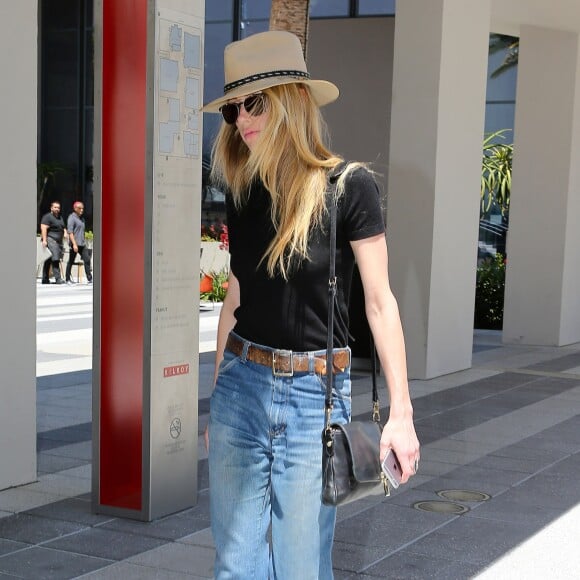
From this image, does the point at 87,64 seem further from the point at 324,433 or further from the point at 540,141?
the point at 324,433

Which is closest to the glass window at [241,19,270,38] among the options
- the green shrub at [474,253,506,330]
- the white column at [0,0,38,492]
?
the green shrub at [474,253,506,330]

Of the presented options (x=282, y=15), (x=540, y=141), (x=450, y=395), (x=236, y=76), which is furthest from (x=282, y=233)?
(x=540, y=141)

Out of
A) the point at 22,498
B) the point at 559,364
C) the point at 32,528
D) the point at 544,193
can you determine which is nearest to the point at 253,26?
the point at 544,193

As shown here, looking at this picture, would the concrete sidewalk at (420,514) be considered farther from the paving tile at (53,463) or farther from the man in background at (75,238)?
the man in background at (75,238)

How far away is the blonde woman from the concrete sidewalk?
189cm

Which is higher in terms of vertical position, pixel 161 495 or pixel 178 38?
pixel 178 38

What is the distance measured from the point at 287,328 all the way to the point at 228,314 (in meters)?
0.34

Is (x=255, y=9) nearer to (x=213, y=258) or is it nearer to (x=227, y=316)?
(x=213, y=258)

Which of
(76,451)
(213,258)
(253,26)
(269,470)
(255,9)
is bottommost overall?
(76,451)

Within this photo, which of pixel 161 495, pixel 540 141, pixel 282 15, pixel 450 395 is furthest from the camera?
pixel 540 141

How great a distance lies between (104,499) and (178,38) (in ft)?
7.68

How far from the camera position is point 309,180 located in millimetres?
2809

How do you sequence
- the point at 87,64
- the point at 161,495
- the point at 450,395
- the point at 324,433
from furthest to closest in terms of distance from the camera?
Answer: the point at 87,64
the point at 450,395
the point at 161,495
the point at 324,433

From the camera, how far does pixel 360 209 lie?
281 centimetres
